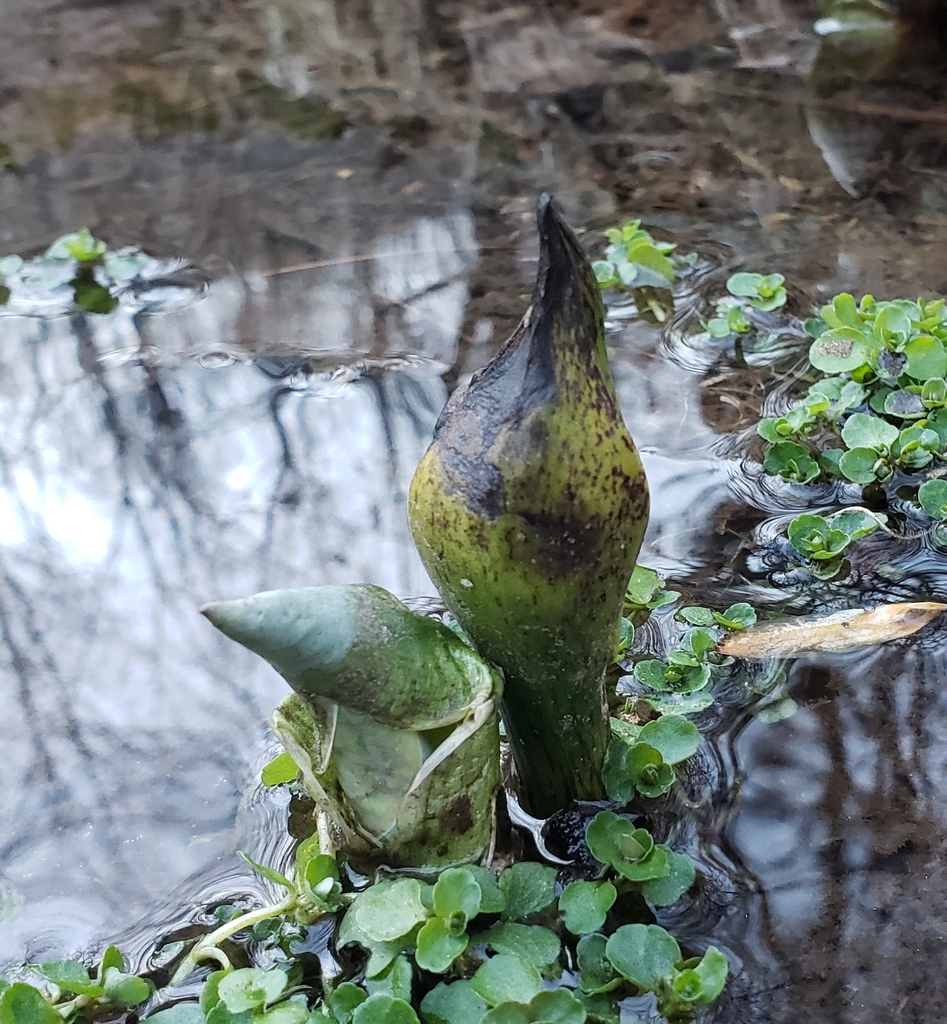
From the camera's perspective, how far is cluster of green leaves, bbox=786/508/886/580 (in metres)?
1.54

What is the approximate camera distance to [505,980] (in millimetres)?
971

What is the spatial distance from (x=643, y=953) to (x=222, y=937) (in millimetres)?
448

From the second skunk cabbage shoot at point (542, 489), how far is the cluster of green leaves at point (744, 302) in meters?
1.37

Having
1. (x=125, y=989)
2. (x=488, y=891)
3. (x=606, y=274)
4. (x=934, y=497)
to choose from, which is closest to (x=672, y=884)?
(x=488, y=891)

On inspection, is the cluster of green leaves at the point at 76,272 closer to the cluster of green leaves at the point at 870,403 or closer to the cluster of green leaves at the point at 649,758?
the cluster of green leaves at the point at 870,403

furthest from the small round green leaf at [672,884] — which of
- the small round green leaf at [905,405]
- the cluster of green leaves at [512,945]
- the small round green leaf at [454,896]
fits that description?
the small round green leaf at [905,405]

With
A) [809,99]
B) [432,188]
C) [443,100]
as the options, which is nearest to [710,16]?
[809,99]

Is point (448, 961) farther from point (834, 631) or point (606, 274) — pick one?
point (606, 274)

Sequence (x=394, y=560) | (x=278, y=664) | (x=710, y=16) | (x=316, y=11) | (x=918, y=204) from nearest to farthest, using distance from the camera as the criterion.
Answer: (x=278, y=664) → (x=394, y=560) → (x=918, y=204) → (x=710, y=16) → (x=316, y=11)

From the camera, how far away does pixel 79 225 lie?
9.39 feet

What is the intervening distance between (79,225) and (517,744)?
236cm

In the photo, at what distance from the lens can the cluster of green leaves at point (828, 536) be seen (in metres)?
1.54

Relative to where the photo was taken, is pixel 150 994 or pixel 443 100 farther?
pixel 443 100

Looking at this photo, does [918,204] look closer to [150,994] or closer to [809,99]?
[809,99]
